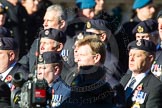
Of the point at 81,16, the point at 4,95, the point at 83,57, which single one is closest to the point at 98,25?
the point at 81,16

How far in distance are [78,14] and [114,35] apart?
1.35 metres

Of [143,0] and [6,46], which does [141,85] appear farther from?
[143,0]

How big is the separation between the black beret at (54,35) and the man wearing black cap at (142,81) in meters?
→ 1.03

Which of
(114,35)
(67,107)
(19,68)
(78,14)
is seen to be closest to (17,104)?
(67,107)

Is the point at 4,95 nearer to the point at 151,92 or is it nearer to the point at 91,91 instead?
the point at 91,91

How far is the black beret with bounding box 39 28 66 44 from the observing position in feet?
34.7

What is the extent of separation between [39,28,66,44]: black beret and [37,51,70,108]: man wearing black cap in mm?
682

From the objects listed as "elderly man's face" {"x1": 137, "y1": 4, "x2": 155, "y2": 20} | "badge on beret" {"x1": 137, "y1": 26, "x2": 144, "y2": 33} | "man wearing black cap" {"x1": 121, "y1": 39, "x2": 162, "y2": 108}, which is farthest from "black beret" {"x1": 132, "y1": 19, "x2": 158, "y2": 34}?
"man wearing black cap" {"x1": 121, "y1": 39, "x2": 162, "y2": 108}

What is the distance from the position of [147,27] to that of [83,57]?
2.33 metres

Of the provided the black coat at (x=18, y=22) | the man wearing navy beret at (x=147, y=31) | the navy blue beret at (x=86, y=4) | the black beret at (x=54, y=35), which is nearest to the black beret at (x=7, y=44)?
the black beret at (x=54, y=35)

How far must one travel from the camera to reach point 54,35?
34.9 ft

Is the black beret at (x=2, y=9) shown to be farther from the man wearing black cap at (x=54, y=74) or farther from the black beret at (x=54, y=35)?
the man wearing black cap at (x=54, y=74)

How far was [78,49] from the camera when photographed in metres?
A: 9.29

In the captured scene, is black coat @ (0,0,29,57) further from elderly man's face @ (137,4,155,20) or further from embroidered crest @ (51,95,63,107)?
embroidered crest @ (51,95,63,107)
